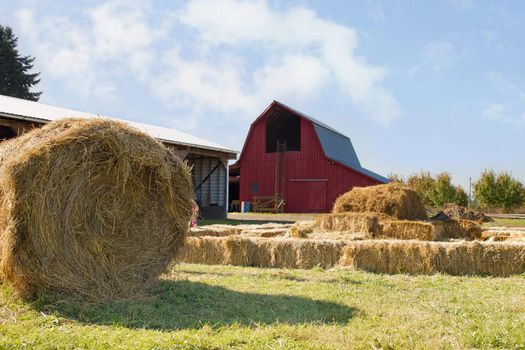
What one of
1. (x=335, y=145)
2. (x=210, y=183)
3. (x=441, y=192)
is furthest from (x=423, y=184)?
(x=210, y=183)

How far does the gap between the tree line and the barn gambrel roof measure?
618 centimetres

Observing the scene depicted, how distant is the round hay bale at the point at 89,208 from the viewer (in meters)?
6.06

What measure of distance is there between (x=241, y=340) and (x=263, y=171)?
32875mm

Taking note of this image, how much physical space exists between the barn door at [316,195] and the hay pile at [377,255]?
78.8 feet

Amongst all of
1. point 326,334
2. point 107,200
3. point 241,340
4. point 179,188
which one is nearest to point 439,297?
point 326,334

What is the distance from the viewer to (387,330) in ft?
16.6

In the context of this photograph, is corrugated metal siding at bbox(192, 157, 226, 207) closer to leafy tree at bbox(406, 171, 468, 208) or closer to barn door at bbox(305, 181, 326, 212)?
barn door at bbox(305, 181, 326, 212)

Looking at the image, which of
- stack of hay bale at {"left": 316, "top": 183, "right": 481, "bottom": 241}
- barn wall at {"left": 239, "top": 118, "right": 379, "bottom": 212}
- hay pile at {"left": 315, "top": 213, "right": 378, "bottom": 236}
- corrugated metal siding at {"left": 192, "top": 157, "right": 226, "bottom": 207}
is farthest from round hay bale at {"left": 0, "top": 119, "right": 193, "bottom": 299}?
barn wall at {"left": 239, "top": 118, "right": 379, "bottom": 212}

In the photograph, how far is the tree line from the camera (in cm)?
4488

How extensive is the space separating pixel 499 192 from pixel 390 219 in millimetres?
37455

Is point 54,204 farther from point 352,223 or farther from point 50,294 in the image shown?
point 352,223

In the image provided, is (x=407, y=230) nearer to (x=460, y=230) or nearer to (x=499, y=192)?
(x=460, y=230)

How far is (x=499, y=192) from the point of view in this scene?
46125 millimetres

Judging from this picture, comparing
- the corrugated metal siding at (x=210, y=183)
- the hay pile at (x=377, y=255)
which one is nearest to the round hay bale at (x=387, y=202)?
the hay pile at (x=377, y=255)
